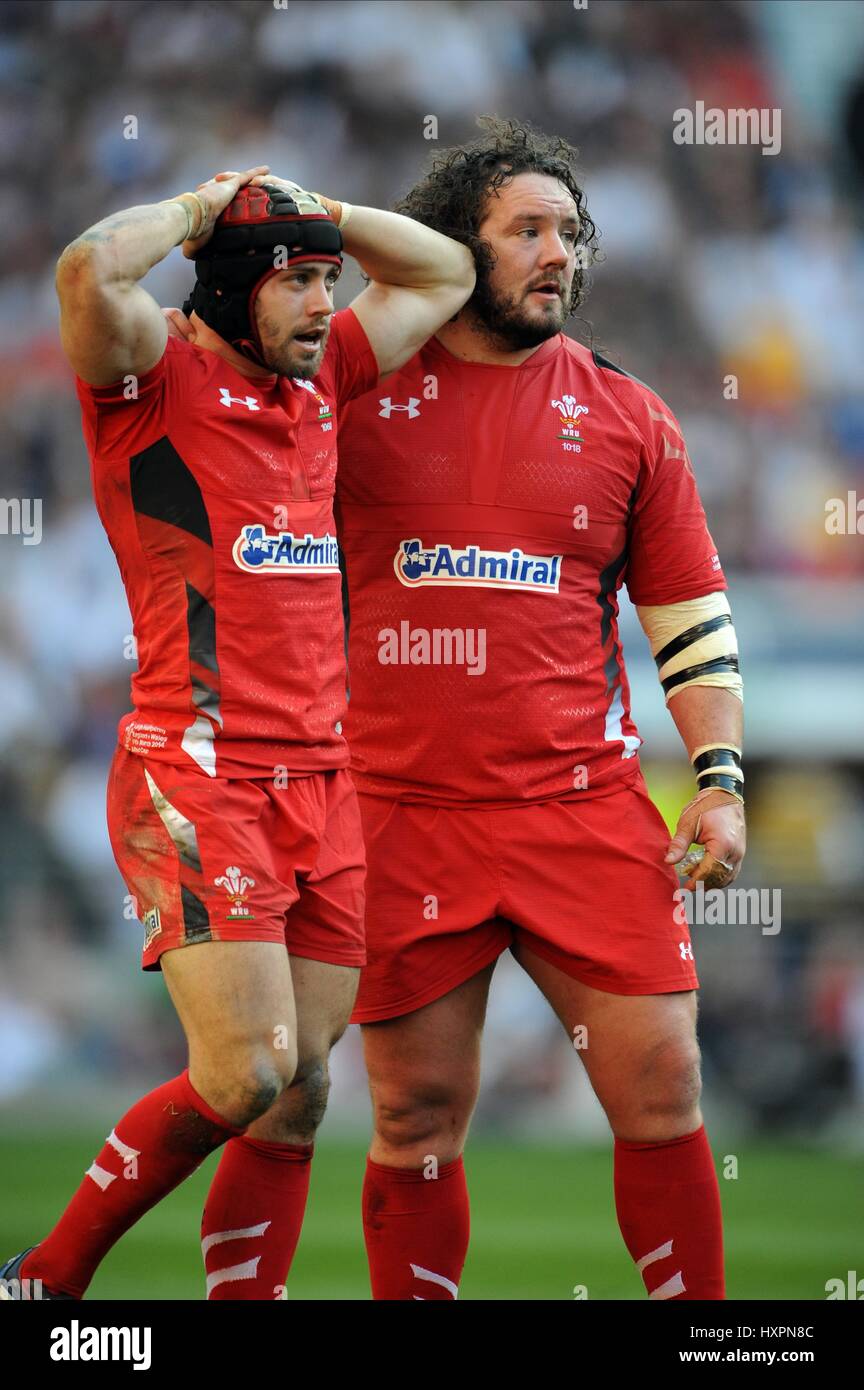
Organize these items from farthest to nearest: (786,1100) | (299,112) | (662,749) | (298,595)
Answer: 1. (299,112)
2. (662,749)
3. (786,1100)
4. (298,595)

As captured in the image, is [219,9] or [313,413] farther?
[219,9]

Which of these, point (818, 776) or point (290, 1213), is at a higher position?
point (818, 776)

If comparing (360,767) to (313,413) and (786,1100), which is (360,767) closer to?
(313,413)

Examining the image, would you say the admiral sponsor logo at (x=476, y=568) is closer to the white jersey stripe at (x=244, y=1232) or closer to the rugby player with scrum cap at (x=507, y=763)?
the rugby player with scrum cap at (x=507, y=763)

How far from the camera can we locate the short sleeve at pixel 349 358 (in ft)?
12.6

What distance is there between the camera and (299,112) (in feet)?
35.6

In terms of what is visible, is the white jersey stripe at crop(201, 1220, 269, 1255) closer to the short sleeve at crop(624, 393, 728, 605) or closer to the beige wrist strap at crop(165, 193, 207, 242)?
the short sleeve at crop(624, 393, 728, 605)

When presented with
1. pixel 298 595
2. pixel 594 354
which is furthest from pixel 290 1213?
pixel 594 354

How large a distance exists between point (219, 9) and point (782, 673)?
525 cm

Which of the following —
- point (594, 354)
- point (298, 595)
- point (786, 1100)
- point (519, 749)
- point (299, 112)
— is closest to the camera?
point (298, 595)

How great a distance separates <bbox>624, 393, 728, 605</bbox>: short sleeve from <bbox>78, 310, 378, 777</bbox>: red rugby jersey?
0.93 meters

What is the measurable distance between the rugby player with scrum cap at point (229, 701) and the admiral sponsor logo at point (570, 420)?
1.98 ft

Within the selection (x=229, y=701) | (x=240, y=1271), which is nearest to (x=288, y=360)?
(x=229, y=701)

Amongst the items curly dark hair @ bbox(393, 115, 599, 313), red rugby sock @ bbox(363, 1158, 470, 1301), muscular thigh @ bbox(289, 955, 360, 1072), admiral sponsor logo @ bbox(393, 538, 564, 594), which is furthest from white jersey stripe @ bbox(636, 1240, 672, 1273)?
curly dark hair @ bbox(393, 115, 599, 313)
